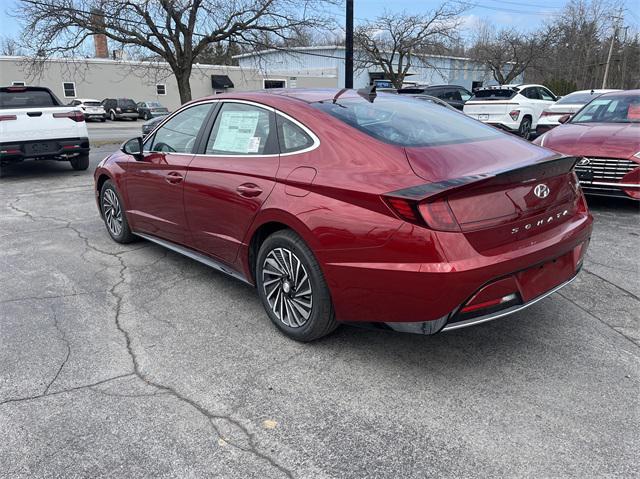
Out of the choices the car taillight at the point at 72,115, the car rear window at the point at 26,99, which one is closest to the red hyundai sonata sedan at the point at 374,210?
the car taillight at the point at 72,115

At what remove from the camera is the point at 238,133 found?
147 inches

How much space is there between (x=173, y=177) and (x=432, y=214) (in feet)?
8.00

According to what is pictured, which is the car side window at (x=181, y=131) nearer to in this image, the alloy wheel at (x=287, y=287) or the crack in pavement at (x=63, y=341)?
the alloy wheel at (x=287, y=287)

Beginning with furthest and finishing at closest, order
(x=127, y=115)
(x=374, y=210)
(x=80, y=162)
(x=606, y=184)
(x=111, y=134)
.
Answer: (x=127, y=115)
(x=111, y=134)
(x=80, y=162)
(x=606, y=184)
(x=374, y=210)

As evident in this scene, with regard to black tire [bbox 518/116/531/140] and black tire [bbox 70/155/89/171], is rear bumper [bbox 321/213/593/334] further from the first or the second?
black tire [bbox 518/116/531/140]

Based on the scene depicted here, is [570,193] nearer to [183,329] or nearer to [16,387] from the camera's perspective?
[183,329]

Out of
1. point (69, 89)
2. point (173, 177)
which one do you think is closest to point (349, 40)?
point (173, 177)

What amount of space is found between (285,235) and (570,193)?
1.80m

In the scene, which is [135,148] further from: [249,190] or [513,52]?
[513,52]

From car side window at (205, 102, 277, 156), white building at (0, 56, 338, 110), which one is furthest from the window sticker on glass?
white building at (0, 56, 338, 110)

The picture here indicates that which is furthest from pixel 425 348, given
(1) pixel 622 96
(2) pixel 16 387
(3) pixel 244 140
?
(1) pixel 622 96

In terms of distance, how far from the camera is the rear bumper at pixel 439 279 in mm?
2512

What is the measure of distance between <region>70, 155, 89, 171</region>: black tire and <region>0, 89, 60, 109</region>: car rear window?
1234mm

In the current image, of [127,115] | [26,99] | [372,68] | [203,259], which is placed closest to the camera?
[203,259]
